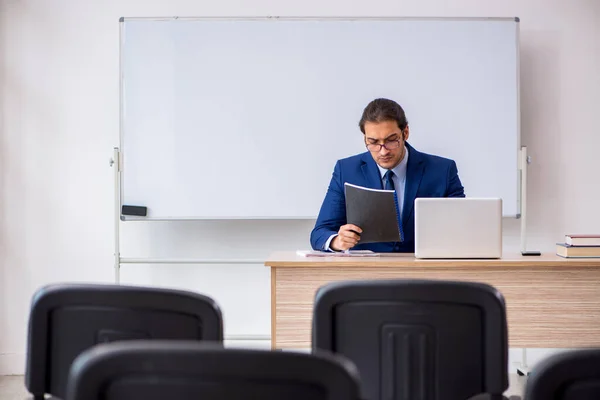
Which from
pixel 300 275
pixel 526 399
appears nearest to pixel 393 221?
pixel 300 275

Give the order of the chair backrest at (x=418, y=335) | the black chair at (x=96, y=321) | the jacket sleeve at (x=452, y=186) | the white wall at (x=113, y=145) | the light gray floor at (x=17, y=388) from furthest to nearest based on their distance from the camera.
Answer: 1. the white wall at (x=113, y=145)
2. the light gray floor at (x=17, y=388)
3. the jacket sleeve at (x=452, y=186)
4. the chair backrest at (x=418, y=335)
5. the black chair at (x=96, y=321)

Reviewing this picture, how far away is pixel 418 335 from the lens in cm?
159

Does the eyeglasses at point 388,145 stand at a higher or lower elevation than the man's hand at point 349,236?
higher

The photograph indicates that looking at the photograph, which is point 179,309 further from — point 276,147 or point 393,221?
point 276,147

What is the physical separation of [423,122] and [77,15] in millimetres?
2247

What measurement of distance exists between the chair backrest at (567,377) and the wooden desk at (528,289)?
193cm

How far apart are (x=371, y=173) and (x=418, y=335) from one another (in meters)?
2.05

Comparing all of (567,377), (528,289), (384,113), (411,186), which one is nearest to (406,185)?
(411,186)

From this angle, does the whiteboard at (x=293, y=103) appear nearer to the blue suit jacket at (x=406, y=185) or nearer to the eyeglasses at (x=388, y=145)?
the blue suit jacket at (x=406, y=185)

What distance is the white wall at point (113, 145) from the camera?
182 inches

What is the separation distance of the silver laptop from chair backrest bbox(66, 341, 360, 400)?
2.10 metres

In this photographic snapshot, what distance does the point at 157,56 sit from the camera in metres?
4.48

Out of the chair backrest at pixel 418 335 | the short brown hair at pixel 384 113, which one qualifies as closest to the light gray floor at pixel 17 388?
the short brown hair at pixel 384 113

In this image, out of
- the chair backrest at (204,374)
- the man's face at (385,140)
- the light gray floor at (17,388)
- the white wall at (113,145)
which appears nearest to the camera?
the chair backrest at (204,374)
